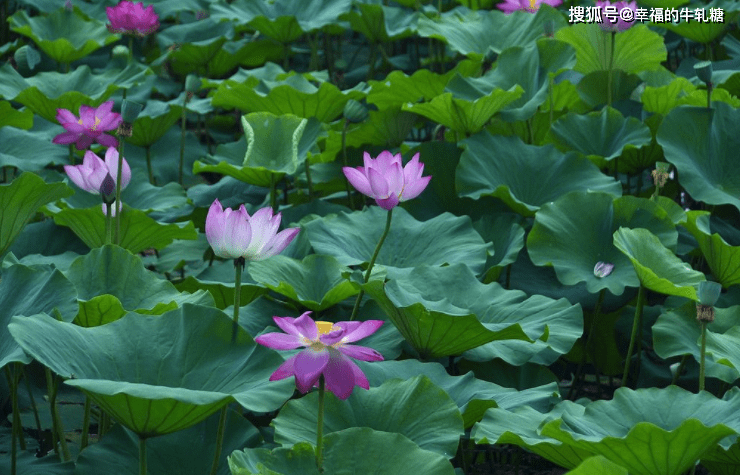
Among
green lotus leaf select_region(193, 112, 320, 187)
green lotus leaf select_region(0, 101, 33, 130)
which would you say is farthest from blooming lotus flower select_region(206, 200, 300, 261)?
green lotus leaf select_region(0, 101, 33, 130)

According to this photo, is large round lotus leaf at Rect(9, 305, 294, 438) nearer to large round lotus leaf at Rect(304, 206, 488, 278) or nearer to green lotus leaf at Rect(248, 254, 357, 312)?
green lotus leaf at Rect(248, 254, 357, 312)

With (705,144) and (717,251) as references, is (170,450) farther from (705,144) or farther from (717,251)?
(705,144)

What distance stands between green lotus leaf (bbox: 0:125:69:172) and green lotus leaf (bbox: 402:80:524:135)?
0.91m

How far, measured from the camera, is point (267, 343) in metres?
1.10

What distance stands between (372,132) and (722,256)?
3.42 ft

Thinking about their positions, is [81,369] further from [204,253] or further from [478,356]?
[204,253]

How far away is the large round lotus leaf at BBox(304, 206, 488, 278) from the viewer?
1.87 m

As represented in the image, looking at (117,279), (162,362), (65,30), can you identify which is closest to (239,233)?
(162,362)

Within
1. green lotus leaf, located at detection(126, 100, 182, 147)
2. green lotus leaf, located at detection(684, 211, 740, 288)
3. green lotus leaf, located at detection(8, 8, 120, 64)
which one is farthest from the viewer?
green lotus leaf, located at detection(8, 8, 120, 64)

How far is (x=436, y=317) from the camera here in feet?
4.66

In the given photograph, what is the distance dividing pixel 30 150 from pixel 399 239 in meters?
1.09

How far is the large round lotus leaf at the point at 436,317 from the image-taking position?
142cm

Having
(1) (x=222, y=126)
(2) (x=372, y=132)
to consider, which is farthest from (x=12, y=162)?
(1) (x=222, y=126)

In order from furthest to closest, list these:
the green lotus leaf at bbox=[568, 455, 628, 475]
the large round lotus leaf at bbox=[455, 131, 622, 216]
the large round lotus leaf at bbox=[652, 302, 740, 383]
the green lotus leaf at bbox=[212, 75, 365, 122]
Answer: the green lotus leaf at bbox=[212, 75, 365, 122], the large round lotus leaf at bbox=[455, 131, 622, 216], the large round lotus leaf at bbox=[652, 302, 740, 383], the green lotus leaf at bbox=[568, 455, 628, 475]
